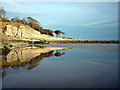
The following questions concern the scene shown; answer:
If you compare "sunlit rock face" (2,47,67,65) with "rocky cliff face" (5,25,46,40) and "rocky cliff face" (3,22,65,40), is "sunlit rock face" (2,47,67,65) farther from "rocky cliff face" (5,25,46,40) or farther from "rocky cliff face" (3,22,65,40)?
"rocky cliff face" (5,25,46,40)

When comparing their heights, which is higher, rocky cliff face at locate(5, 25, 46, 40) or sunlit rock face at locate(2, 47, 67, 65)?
rocky cliff face at locate(5, 25, 46, 40)

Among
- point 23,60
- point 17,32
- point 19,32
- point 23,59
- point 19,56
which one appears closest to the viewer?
point 23,60

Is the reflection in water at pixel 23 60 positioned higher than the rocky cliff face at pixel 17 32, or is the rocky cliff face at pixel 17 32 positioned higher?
the rocky cliff face at pixel 17 32

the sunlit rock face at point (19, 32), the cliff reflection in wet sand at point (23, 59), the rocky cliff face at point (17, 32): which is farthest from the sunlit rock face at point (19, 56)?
the sunlit rock face at point (19, 32)

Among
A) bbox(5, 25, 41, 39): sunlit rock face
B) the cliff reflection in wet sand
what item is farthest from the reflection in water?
bbox(5, 25, 41, 39): sunlit rock face

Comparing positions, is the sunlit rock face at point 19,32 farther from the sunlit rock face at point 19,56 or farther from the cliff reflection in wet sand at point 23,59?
the cliff reflection in wet sand at point 23,59

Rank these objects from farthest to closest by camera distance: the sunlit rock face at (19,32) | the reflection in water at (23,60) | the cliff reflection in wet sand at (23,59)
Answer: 1. the sunlit rock face at (19,32)
2. the cliff reflection in wet sand at (23,59)
3. the reflection in water at (23,60)

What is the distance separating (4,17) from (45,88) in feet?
234

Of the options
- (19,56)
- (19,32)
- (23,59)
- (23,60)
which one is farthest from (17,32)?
(23,60)

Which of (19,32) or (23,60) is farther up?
(19,32)

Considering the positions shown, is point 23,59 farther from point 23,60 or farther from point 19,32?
point 19,32

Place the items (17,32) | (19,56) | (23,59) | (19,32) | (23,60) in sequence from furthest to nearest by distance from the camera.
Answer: (19,32) → (17,32) → (19,56) → (23,59) → (23,60)

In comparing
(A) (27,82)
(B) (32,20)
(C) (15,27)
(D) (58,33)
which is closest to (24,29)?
(C) (15,27)

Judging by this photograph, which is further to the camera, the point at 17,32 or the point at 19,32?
the point at 19,32
